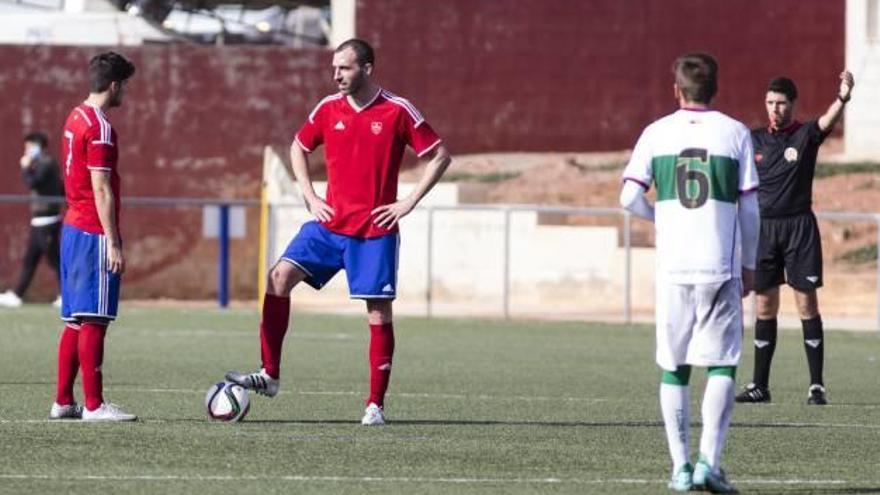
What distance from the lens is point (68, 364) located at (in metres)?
12.6

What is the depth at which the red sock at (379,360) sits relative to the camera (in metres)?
12.7

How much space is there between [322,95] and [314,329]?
32.5 ft

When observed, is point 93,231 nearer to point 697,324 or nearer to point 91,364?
point 91,364

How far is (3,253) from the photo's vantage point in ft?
108

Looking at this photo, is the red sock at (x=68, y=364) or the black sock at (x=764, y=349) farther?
the black sock at (x=764, y=349)

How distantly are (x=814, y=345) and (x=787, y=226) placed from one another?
89cm

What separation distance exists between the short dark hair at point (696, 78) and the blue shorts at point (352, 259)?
126 inches

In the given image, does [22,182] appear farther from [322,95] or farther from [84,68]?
[322,95]

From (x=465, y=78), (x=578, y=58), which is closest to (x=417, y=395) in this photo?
(x=465, y=78)

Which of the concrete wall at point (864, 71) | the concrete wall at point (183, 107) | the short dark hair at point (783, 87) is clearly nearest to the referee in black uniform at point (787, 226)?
the short dark hair at point (783, 87)

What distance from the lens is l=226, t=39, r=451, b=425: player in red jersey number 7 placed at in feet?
41.2

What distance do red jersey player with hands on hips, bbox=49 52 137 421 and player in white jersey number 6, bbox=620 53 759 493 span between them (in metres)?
3.62

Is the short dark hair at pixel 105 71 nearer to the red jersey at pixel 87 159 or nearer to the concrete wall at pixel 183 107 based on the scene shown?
the red jersey at pixel 87 159

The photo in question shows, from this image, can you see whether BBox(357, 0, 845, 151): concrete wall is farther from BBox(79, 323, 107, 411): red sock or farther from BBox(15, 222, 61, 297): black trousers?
BBox(79, 323, 107, 411): red sock
